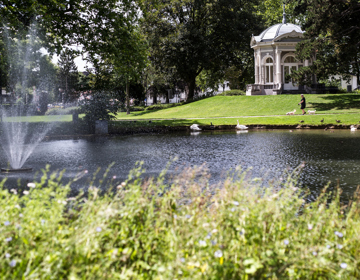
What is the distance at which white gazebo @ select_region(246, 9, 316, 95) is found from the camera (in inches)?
1902

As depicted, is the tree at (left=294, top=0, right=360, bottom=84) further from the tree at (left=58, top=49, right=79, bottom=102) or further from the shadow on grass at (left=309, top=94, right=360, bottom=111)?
the tree at (left=58, top=49, right=79, bottom=102)

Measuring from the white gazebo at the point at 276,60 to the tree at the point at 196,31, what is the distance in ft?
18.5

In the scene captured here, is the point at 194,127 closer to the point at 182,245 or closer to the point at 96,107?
the point at 96,107

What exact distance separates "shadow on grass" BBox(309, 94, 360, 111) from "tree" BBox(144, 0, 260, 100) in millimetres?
17888

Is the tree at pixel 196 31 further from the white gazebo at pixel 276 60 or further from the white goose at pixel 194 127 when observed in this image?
the white goose at pixel 194 127

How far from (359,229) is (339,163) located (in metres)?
8.98

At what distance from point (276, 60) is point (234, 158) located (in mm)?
37205

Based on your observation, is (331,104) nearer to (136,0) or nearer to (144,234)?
(136,0)

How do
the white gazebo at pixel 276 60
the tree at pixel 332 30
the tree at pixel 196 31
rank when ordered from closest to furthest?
the tree at pixel 332 30 < the white gazebo at pixel 276 60 < the tree at pixel 196 31

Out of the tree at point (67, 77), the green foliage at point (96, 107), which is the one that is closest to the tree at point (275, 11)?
the tree at point (67, 77)

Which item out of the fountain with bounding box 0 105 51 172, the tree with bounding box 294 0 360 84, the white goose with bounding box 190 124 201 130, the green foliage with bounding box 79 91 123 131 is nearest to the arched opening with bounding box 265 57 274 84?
the tree with bounding box 294 0 360 84

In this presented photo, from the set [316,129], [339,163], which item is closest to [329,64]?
[316,129]

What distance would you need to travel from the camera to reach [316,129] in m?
26.8

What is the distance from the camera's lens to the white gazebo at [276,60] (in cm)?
4831
